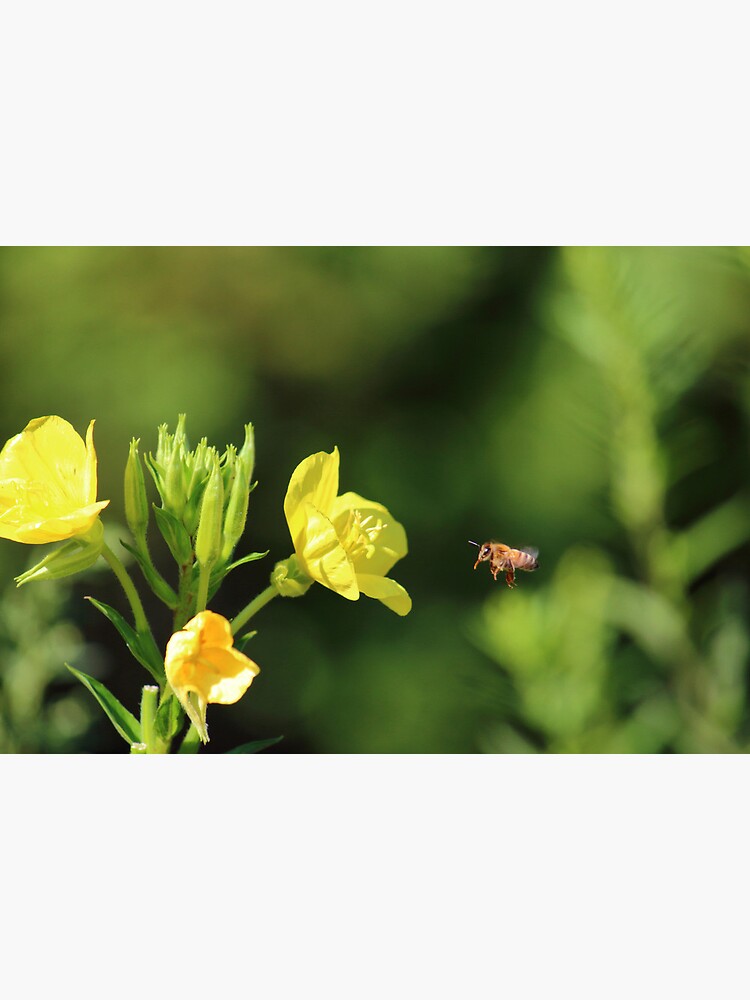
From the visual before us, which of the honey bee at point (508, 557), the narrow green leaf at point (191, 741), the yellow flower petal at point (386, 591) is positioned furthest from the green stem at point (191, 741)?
the honey bee at point (508, 557)

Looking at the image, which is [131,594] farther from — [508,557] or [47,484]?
[508,557]

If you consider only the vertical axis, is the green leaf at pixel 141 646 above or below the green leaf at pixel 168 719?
above

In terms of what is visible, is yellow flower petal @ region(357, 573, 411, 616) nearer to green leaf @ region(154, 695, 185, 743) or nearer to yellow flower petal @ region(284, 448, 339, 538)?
yellow flower petal @ region(284, 448, 339, 538)

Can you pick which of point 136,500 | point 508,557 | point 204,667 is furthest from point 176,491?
point 508,557

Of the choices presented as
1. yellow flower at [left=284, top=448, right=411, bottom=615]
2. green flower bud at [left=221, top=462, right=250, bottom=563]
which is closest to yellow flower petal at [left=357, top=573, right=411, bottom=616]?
yellow flower at [left=284, top=448, right=411, bottom=615]

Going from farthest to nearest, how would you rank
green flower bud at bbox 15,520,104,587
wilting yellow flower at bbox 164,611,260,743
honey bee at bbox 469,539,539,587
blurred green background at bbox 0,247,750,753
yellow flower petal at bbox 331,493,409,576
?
blurred green background at bbox 0,247,750,753, honey bee at bbox 469,539,539,587, yellow flower petal at bbox 331,493,409,576, green flower bud at bbox 15,520,104,587, wilting yellow flower at bbox 164,611,260,743

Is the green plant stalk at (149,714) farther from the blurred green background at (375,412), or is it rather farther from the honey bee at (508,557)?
the blurred green background at (375,412)

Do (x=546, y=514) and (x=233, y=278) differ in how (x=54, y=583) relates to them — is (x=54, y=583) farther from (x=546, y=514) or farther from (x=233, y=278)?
(x=546, y=514)
